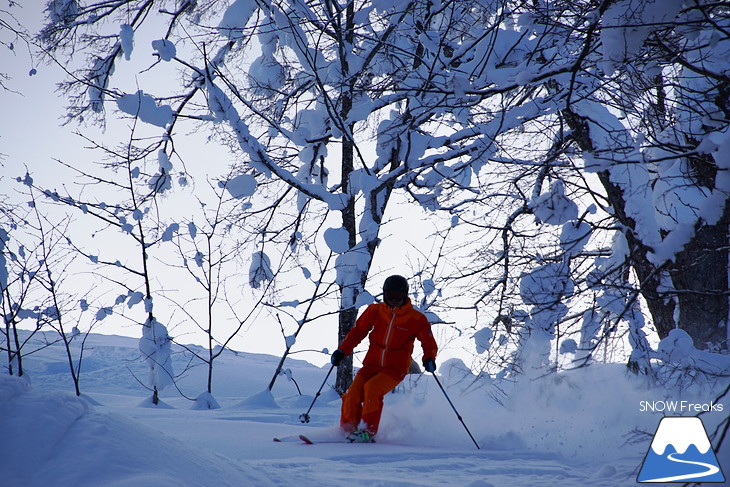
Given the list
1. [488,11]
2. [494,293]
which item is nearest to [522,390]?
[494,293]

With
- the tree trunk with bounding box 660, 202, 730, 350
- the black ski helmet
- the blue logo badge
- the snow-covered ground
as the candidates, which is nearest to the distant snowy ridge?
the blue logo badge

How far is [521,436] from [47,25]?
34.6ft

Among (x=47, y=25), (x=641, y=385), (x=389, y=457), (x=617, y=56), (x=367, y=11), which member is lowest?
(x=389, y=457)

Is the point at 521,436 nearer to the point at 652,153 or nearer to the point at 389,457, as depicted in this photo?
the point at 389,457

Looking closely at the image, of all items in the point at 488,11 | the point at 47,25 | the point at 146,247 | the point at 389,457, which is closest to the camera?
the point at 389,457

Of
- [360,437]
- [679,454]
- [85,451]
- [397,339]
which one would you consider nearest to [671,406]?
[679,454]

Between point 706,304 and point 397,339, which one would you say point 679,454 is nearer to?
point 397,339

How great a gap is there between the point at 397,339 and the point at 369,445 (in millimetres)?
1090

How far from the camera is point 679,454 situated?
3.05 metres

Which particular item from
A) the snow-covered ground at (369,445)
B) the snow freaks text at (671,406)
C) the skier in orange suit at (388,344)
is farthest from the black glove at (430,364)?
the snow freaks text at (671,406)

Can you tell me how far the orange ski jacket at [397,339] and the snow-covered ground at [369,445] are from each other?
632 mm

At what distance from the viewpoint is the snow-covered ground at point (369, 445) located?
2.19 metres

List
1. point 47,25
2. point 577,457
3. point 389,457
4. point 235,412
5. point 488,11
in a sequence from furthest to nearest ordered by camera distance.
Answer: point 47,25, point 235,412, point 488,11, point 577,457, point 389,457

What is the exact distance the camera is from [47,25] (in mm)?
10094
